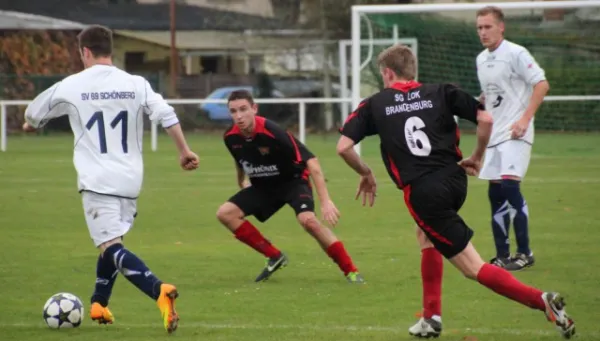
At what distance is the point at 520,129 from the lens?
9.11 m

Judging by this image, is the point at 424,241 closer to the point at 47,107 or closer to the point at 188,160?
the point at 188,160

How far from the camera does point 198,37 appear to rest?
4350 cm

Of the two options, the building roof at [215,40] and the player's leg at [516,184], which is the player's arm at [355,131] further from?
the building roof at [215,40]

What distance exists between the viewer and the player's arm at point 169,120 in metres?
7.37

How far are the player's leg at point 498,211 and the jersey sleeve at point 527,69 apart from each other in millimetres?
633

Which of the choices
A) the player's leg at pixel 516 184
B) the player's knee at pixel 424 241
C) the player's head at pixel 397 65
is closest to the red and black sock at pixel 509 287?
the player's knee at pixel 424 241

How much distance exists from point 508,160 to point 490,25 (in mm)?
1094

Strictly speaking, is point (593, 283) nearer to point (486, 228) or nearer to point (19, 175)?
point (486, 228)

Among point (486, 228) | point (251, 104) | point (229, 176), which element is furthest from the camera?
point (229, 176)

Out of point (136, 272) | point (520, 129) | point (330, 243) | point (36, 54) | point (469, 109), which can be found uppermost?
point (469, 109)

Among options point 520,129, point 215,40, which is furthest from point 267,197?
point 215,40

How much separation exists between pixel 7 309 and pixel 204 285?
5.46 ft

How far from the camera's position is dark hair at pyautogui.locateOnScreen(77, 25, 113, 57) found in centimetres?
745

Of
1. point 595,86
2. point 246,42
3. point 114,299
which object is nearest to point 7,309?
point 114,299
